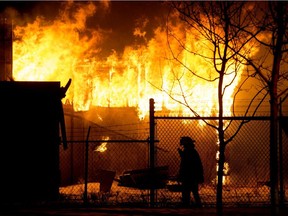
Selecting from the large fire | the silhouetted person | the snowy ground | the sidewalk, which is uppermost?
the large fire

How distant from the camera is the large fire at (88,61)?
2419 centimetres

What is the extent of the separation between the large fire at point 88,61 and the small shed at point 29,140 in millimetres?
11307

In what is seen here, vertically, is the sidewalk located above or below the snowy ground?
above

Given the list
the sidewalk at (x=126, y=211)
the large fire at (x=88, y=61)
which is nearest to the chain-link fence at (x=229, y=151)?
the large fire at (x=88, y=61)

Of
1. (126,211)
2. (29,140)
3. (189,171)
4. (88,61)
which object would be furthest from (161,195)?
(88,61)

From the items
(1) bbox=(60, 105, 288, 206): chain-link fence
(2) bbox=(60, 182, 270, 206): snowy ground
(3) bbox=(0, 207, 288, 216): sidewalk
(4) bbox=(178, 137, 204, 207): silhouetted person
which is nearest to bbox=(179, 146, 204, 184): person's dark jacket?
(4) bbox=(178, 137, 204, 207): silhouetted person

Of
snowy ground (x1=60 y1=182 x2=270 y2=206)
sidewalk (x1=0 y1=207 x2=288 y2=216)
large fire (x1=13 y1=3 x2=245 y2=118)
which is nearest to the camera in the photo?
sidewalk (x1=0 y1=207 x2=288 y2=216)

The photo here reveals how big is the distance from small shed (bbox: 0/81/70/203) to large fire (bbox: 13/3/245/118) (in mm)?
11307

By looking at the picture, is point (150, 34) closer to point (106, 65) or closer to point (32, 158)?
point (106, 65)

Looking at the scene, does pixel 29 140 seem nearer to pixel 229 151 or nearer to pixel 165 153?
pixel 165 153

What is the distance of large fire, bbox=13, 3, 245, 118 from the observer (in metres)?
24.2

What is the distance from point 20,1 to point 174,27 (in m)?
10.7

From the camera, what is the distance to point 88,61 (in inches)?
1032

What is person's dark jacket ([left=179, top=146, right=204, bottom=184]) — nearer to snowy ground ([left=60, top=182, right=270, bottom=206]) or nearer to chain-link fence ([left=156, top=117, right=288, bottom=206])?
snowy ground ([left=60, top=182, right=270, bottom=206])
